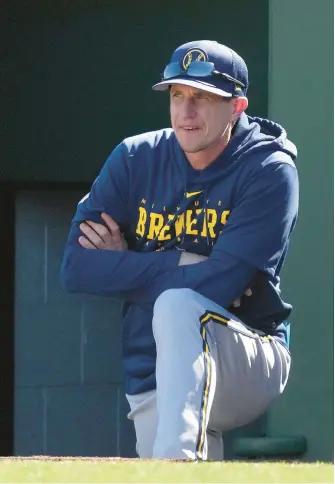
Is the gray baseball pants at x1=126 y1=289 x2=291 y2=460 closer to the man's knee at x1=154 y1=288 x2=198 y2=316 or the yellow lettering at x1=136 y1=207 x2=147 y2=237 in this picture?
the man's knee at x1=154 y1=288 x2=198 y2=316

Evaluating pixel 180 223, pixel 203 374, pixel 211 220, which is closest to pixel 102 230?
pixel 180 223

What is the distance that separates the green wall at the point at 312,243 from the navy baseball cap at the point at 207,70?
3.79ft

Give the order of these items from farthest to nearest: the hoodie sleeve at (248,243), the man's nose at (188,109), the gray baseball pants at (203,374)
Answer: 1. the man's nose at (188,109)
2. the hoodie sleeve at (248,243)
3. the gray baseball pants at (203,374)

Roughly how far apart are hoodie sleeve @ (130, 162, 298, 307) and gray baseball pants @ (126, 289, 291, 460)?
0.47 feet

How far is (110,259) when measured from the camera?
4.82 m

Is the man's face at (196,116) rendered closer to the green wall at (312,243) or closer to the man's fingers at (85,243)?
the man's fingers at (85,243)

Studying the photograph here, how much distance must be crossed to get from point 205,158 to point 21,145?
4.87 feet

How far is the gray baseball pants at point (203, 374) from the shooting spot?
4.08 metres

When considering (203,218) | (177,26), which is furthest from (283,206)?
(177,26)

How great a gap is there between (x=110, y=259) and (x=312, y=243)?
1412 millimetres

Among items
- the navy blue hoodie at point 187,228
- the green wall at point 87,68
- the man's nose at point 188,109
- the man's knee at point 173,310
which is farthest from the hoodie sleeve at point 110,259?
the green wall at point 87,68

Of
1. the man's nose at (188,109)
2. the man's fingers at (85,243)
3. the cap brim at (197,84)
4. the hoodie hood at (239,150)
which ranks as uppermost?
the cap brim at (197,84)

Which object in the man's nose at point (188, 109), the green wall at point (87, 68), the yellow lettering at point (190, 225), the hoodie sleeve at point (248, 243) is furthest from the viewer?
the green wall at point (87, 68)

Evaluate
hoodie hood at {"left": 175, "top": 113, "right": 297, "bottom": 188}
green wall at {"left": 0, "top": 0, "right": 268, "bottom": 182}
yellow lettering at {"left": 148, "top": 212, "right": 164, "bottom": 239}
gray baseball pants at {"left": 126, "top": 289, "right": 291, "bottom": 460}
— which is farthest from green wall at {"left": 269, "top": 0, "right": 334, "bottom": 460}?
yellow lettering at {"left": 148, "top": 212, "right": 164, "bottom": 239}
